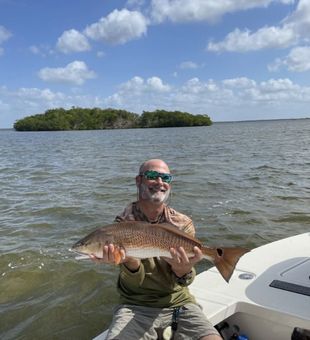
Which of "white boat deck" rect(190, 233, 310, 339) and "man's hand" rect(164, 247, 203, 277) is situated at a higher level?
"man's hand" rect(164, 247, 203, 277)

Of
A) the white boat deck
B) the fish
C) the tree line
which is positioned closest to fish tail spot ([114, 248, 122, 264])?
the fish

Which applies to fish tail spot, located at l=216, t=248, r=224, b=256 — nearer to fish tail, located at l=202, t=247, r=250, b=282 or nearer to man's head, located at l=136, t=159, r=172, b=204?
fish tail, located at l=202, t=247, r=250, b=282

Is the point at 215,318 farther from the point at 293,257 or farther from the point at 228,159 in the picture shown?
the point at 228,159

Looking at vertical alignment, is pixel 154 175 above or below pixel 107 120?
above

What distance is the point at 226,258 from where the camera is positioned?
3.36 m

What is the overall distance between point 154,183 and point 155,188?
4 cm

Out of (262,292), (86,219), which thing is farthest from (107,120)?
(262,292)

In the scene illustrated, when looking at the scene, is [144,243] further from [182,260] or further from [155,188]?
[155,188]

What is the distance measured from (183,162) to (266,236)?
562 inches

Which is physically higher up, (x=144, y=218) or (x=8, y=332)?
(x=144, y=218)

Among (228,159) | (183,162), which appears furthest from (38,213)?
(228,159)

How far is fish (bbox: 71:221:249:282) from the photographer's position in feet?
10.9

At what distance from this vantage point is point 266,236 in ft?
30.4

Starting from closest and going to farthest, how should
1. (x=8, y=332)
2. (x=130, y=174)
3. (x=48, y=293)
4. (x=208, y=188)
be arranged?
(x=8, y=332) → (x=48, y=293) → (x=208, y=188) → (x=130, y=174)
